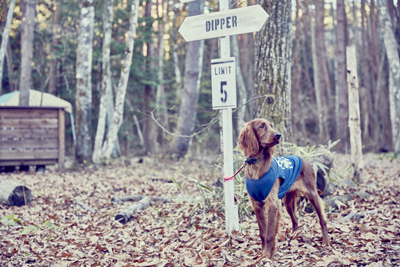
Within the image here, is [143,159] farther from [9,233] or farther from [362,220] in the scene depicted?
[362,220]

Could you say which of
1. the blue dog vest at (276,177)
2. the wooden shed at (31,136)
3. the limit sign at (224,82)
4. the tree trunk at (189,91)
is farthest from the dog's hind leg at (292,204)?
the wooden shed at (31,136)

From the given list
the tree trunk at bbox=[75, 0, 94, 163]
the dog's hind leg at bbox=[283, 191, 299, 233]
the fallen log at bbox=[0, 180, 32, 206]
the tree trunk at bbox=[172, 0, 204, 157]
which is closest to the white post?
the dog's hind leg at bbox=[283, 191, 299, 233]

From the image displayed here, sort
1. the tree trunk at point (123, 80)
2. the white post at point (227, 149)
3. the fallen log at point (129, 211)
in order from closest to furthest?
1. the white post at point (227, 149)
2. the fallen log at point (129, 211)
3. the tree trunk at point (123, 80)

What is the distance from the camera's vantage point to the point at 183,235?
4.77 meters

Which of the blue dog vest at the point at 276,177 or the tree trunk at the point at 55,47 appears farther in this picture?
the tree trunk at the point at 55,47

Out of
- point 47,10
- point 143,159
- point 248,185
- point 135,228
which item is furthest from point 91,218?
point 47,10

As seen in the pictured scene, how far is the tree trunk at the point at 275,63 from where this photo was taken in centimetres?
582

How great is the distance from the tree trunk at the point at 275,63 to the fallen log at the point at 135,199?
6.21 feet

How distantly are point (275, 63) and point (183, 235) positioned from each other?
310cm

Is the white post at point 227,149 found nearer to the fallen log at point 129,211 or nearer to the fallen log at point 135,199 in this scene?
the fallen log at point 135,199

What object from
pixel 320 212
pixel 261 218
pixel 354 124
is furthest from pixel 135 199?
pixel 354 124

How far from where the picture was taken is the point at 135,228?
513cm

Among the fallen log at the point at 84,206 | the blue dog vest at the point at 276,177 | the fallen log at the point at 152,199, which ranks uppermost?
the blue dog vest at the point at 276,177

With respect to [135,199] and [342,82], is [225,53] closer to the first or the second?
[135,199]
